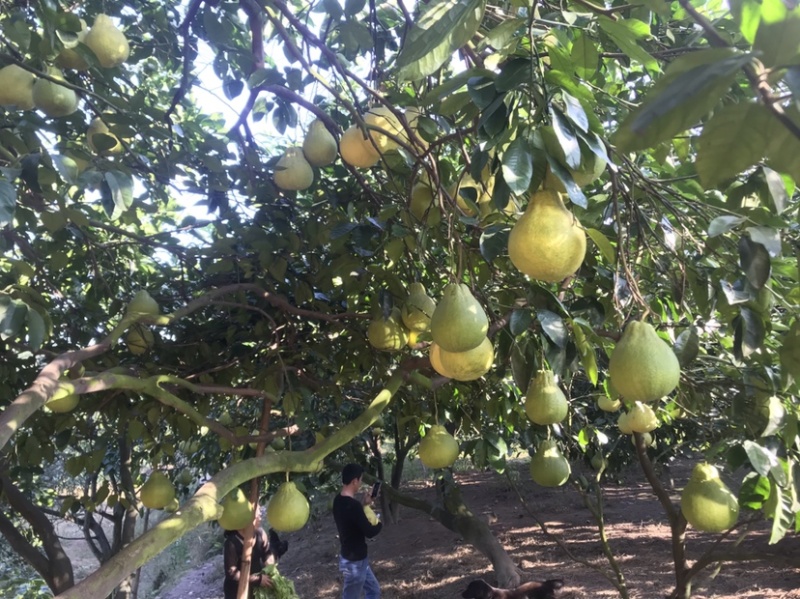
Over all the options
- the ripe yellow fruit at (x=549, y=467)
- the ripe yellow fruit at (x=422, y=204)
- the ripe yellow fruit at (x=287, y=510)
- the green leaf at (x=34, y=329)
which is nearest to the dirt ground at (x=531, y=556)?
the ripe yellow fruit at (x=549, y=467)

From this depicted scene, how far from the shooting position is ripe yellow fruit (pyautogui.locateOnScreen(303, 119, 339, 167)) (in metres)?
2.29

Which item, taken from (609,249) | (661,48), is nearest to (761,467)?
(609,249)

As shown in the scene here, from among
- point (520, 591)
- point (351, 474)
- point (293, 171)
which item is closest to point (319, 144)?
point (293, 171)

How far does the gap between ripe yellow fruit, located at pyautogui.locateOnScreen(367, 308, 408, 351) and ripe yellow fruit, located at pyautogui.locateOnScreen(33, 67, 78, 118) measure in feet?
4.32

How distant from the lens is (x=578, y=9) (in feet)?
4.48

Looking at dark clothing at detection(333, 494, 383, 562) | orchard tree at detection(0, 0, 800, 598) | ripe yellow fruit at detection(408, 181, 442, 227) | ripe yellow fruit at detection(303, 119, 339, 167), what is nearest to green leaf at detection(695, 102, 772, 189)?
orchard tree at detection(0, 0, 800, 598)

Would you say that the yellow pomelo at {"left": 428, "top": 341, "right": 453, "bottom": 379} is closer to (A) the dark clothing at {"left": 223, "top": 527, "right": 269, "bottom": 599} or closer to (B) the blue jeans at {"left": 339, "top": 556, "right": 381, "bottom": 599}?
(A) the dark clothing at {"left": 223, "top": 527, "right": 269, "bottom": 599}

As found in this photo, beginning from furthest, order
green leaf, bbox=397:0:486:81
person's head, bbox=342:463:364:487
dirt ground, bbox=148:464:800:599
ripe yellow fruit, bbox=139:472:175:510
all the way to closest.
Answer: dirt ground, bbox=148:464:800:599
person's head, bbox=342:463:364:487
ripe yellow fruit, bbox=139:472:175:510
green leaf, bbox=397:0:486:81

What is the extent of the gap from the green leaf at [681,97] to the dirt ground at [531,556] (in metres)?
4.60

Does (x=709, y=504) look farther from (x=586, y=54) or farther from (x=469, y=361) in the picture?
(x=586, y=54)

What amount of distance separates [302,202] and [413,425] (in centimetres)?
147

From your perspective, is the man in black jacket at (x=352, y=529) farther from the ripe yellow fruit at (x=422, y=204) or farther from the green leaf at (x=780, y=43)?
the green leaf at (x=780, y=43)

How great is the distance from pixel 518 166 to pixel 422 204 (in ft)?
3.32

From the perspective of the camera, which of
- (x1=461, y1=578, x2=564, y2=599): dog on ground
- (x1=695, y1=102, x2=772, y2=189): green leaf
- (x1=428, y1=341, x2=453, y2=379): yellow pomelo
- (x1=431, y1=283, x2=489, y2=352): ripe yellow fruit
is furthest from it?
(x1=461, y1=578, x2=564, y2=599): dog on ground
